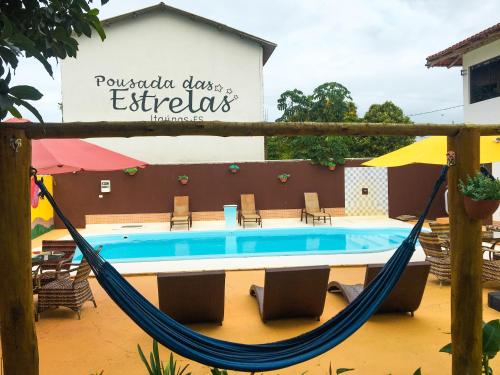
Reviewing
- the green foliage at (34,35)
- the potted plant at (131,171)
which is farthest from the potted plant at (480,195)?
the potted plant at (131,171)

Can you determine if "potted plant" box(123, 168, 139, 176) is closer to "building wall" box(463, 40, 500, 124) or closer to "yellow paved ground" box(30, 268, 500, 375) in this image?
"yellow paved ground" box(30, 268, 500, 375)

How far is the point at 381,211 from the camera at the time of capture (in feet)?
46.2

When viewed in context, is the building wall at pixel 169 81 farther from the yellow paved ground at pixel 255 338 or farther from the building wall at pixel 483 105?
the yellow paved ground at pixel 255 338

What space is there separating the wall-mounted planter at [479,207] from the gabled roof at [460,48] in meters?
10.0

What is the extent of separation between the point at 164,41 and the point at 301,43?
9.34 metres

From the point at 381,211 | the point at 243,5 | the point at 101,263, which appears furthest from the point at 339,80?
the point at 101,263

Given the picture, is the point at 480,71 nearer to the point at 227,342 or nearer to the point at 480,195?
the point at 480,195

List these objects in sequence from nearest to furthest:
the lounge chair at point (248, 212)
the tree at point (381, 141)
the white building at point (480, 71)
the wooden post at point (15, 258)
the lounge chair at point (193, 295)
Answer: the wooden post at point (15, 258), the lounge chair at point (193, 295), the white building at point (480, 71), the lounge chair at point (248, 212), the tree at point (381, 141)

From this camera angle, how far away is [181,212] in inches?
506

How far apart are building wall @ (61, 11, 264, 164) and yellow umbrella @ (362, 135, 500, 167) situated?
1044 cm

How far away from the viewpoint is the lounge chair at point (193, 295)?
4.00m

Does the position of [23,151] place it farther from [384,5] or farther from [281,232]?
[384,5]

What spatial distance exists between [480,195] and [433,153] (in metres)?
2.23

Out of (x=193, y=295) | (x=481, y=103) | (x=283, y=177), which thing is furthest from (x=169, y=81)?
(x=193, y=295)
